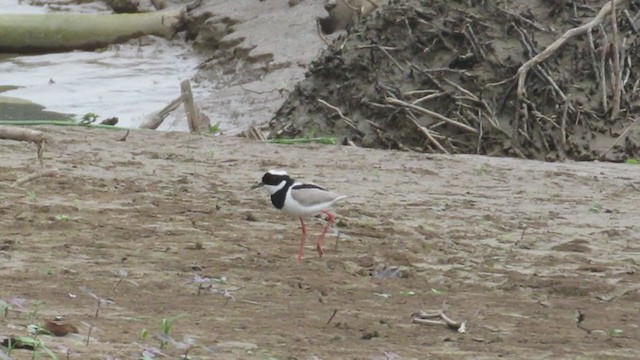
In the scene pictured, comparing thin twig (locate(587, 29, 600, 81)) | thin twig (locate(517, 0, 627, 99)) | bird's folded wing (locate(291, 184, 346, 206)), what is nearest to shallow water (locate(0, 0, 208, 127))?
thin twig (locate(517, 0, 627, 99))

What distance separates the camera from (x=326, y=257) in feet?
23.5

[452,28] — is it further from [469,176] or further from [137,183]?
[137,183]

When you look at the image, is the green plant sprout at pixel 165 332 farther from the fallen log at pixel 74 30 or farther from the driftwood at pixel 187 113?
the fallen log at pixel 74 30

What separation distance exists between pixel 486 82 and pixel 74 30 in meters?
9.82

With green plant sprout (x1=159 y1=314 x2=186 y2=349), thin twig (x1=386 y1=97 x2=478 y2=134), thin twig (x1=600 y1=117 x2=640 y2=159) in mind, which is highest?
green plant sprout (x1=159 y1=314 x2=186 y2=349)

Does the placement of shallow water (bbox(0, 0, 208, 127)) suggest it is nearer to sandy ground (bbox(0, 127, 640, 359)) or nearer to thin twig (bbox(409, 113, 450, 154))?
thin twig (bbox(409, 113, 450, 154))

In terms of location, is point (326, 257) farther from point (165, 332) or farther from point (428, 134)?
point (428, 134)

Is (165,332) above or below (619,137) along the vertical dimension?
above

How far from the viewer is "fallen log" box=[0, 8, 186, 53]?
2053 cm

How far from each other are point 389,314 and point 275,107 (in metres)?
9.79

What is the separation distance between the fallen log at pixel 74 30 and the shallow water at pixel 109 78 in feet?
0.57

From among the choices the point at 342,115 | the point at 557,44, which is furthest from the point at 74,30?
the point at 557,44

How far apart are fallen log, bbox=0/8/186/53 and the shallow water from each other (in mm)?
175

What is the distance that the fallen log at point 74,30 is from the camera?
20531 millimetres
